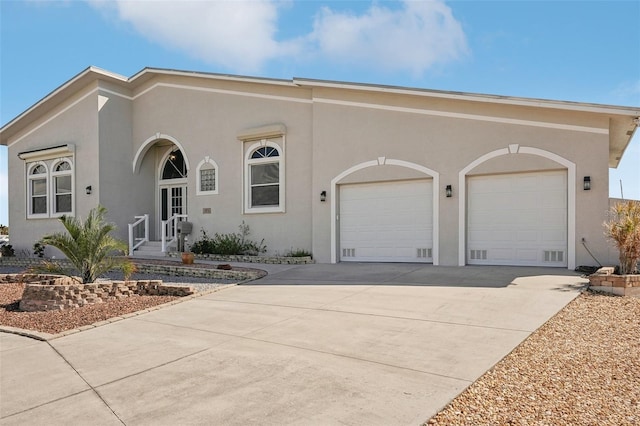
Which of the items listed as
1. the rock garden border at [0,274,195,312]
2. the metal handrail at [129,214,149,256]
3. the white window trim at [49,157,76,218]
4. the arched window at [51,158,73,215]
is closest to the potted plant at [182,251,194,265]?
the rock garden border at [0,274,195,312]

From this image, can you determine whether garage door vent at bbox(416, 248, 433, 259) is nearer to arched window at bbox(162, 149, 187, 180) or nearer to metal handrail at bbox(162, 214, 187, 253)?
metal handrail at bbox(162, 214, 187, 253)

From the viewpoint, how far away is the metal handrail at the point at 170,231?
15.3 metres

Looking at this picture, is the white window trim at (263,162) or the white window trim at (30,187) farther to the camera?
the white window trim at (30,187)

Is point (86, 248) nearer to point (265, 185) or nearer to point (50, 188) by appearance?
point (265, 185)

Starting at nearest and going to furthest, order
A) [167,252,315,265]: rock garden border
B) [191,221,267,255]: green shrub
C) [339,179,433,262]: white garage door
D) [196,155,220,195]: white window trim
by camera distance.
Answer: [339,179,433,262]: white garage door
[167,252,315,265]: rock garden border
[191,221,267,255]: green shrub
[196,155,220,195]: white window trim

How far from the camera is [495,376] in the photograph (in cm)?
403

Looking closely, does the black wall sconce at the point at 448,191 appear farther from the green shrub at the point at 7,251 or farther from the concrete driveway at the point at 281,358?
the green shrub at the point at 7,251

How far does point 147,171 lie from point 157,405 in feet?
50.4

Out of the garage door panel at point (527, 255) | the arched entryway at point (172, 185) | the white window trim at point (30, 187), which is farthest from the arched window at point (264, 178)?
the white window trim at point (30, 187)

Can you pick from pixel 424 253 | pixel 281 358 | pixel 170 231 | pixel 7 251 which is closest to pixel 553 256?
pixel 424 253

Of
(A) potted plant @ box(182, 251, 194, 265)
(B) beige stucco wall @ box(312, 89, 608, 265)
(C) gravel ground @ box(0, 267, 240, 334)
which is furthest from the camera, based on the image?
(A) potted plant @ box(182, 251, 194, 265)

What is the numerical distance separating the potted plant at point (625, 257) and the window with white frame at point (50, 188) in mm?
17519

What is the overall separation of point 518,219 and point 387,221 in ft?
11.2

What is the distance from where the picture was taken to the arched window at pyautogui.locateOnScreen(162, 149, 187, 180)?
57.0 ft
